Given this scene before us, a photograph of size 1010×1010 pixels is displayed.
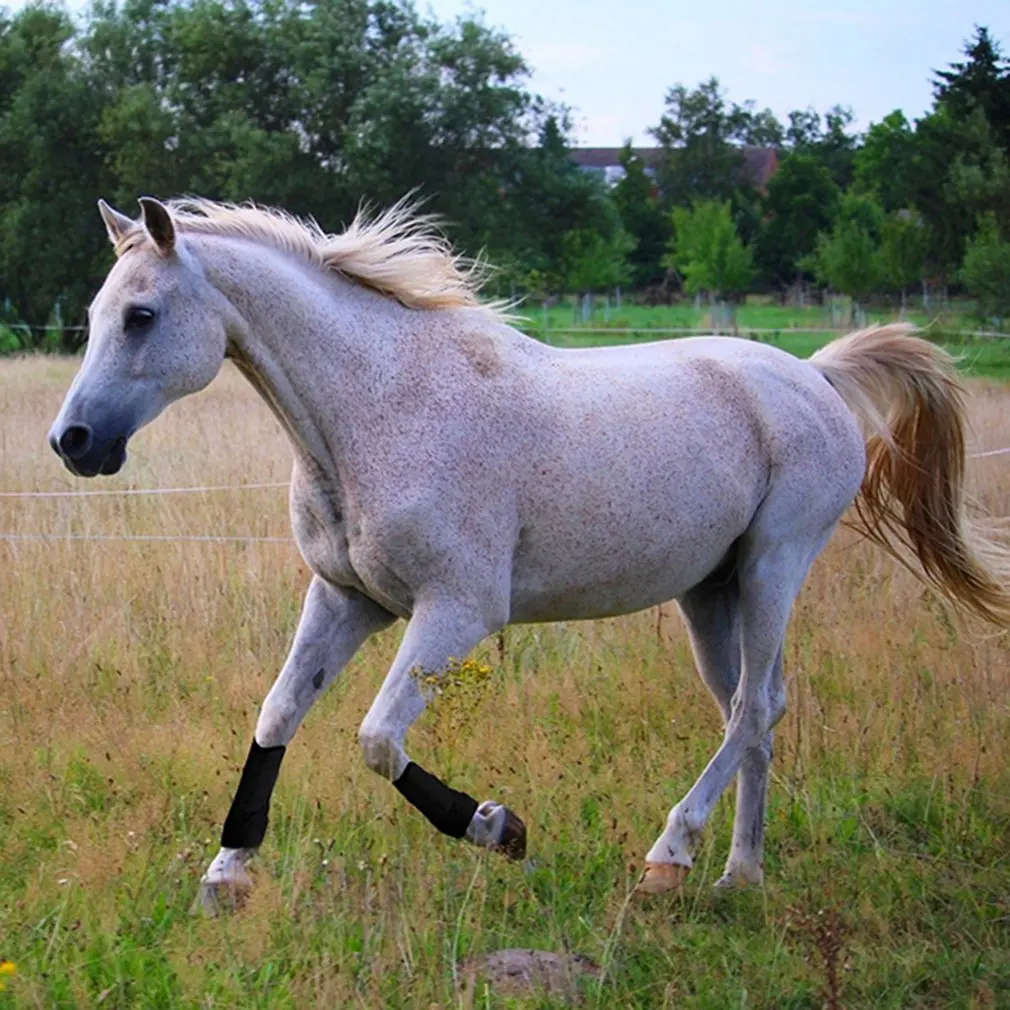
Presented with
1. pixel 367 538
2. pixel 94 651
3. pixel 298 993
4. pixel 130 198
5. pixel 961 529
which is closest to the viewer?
pixel 298 993

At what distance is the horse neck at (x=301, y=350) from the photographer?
4297 mm

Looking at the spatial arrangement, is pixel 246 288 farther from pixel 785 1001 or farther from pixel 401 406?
pixel 785 1001

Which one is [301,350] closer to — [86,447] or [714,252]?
[86,447]

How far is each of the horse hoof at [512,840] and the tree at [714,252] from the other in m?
52.4

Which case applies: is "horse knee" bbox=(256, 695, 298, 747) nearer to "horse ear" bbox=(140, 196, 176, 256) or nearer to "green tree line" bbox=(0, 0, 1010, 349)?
"horse ear" bbox=(140, 196, 176, 256)

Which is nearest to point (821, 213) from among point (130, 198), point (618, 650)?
point (130, 198)

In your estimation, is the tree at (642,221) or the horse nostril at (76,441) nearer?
the horse nostril at (76,441)

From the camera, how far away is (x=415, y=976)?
3824 mm

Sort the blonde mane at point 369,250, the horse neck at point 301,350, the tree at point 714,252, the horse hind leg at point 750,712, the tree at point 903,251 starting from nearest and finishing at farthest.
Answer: the horse neck at point 301,350
the blonde mane at point 369,250
the horse hind leg at point 750,712
the tree at point 903,251
the tree at point 714,252

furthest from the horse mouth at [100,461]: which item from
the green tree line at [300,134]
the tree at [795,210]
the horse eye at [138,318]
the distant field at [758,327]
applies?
the tree at [795,210]

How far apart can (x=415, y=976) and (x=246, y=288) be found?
1.92 metres

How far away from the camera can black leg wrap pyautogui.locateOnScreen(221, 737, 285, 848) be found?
15.0ft

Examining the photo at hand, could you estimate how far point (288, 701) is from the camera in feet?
14.8

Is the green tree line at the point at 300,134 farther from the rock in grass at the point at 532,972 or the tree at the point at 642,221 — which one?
the tree at the point at 642,221
